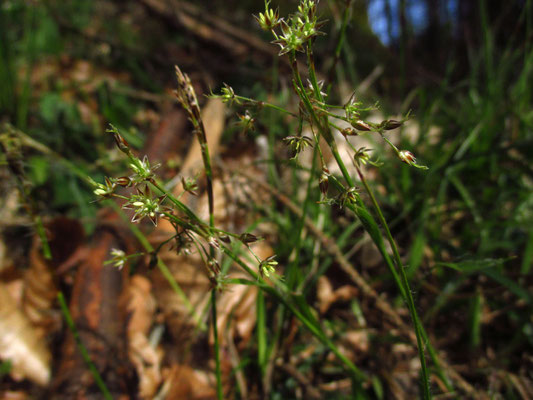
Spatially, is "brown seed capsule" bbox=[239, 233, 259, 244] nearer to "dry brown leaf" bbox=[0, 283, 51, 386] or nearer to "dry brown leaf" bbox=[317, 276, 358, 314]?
"dry brown leaf" bbox=[317, 276, 358, 314]

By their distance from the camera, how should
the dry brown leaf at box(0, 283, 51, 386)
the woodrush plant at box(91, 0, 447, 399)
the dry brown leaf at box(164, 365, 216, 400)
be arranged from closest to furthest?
the woodrush plant at box(91, 0, 447, 399), the dry brown leaf at box(164, 365, 216, 400), the dry brown leaf at box(0, 283, 51, 386)

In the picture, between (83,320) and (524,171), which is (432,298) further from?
(83,320)

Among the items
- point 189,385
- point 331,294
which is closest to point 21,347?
point 189,385

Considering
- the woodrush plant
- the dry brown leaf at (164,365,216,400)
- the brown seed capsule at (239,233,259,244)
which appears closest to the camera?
the woodrush plant

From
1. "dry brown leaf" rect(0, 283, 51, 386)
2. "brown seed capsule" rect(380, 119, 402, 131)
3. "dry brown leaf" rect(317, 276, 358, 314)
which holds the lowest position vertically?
"dry brown leaf" rect(0, 283, 51, 386)

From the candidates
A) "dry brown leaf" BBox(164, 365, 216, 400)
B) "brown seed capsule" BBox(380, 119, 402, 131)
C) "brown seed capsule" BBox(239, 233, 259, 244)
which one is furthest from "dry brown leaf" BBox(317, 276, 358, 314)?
"brown seed capsule" BBox(380, 119, 402, 131)

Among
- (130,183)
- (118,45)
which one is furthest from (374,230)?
(118,45)

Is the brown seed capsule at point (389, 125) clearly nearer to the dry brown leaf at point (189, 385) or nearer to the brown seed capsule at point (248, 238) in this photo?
the brown seed capsule at point (248, 238)

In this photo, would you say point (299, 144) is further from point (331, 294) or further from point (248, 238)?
point (331, 294)
